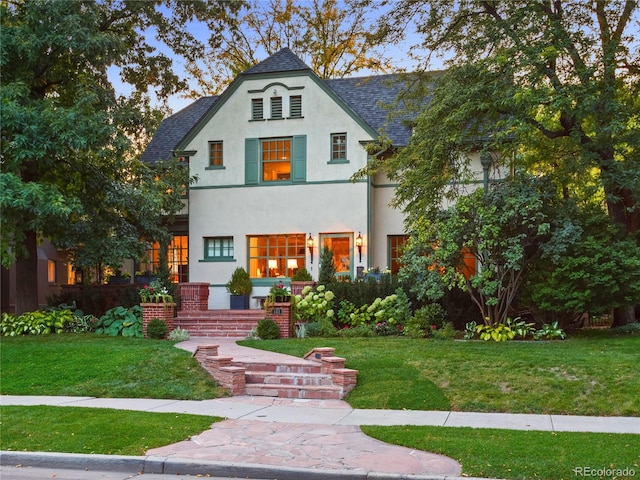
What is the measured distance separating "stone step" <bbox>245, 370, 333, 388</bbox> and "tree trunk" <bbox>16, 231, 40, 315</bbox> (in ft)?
31.0

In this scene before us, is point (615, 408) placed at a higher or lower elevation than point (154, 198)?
lower

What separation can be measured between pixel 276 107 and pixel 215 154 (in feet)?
8.96

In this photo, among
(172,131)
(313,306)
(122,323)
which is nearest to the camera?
(122,323)

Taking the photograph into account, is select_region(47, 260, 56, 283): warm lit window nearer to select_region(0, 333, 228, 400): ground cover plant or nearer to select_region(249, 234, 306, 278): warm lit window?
select_region(249, 234, 306, 278): warm lit window

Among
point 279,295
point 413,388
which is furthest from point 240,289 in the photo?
point 413,388

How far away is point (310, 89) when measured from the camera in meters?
23.3

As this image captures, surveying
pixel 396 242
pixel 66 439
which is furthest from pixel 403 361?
pixel 396 242

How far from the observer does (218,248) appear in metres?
24.2

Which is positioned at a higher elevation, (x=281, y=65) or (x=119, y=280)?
(x=281, y=65)

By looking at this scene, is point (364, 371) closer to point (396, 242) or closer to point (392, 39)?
point (392, 39)

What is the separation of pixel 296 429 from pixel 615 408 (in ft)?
15.5

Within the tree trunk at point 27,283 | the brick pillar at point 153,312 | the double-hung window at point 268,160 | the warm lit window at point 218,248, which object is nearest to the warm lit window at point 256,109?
the double-hung window at point 268,160

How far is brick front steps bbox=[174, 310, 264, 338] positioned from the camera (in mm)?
18719

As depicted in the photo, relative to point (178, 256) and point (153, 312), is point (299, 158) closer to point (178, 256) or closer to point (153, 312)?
point (178, 256)
